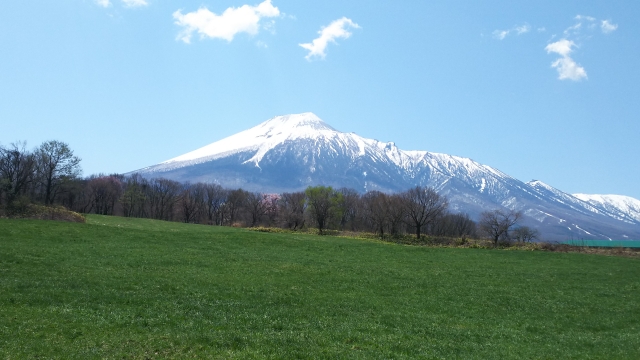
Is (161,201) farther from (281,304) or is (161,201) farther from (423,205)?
(281,304)

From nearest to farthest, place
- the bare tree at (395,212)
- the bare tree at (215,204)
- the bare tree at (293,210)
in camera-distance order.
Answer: the bare tree at (395,212) → the bare tree at (293,210) → the bare tree at (215,204)

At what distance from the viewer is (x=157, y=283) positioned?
21.0 m

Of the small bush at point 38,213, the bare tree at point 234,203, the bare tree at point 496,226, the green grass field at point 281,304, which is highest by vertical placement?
the bare tree at point 234,203

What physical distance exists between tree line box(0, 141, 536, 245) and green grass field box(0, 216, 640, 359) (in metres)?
27.9

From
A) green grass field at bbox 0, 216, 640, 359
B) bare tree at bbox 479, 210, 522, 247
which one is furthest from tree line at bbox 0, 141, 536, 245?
green grass field at bbox 0, 216, 640, 359

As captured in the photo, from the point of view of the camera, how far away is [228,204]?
118m

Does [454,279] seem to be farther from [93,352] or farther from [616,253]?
[616,253]

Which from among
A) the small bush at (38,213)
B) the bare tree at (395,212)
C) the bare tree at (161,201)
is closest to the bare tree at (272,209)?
the bare tree at (161,201)

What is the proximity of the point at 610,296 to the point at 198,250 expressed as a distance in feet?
98.7

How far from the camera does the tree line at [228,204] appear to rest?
77000 mm

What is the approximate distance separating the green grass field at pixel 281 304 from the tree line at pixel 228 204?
27.9 meters

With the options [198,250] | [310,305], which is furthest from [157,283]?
[198,250]

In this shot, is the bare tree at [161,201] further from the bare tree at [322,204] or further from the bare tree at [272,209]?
the bare tree at [322,204]

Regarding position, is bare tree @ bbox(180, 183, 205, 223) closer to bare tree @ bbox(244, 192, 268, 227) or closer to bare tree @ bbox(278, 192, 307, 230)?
bare tree @ bbox(244, 192, 268, 227)
